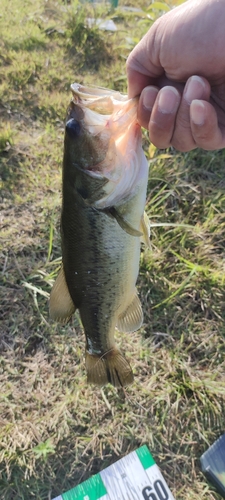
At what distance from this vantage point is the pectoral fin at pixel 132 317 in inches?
68.1

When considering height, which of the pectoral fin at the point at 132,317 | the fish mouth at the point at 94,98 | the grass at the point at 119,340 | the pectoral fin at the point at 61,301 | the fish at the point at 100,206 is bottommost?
the grass at the point at 119,340

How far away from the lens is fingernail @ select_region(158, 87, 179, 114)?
1.46 m

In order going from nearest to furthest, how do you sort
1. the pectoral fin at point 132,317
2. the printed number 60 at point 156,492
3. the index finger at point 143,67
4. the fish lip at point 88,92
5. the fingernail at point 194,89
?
the fish lip at point 88,92, the fingernail at point 194,89, the index finger at point 143,67, the pectoral fin at point 132,317, the printed number 60 at point 156,492

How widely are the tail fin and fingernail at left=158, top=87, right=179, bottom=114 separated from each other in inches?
38.1

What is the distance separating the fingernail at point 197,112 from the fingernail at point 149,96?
17cm

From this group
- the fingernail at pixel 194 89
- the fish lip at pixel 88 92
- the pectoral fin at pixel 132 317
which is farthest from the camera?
the pectoral fin at pixel 132 317

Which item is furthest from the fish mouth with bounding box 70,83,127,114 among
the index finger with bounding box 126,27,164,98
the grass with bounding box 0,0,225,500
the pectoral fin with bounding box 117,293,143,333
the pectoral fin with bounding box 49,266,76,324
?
the grass with bounding box 0,0,225,500

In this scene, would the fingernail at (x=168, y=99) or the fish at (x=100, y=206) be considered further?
the fingernail at (x=168, y=99)

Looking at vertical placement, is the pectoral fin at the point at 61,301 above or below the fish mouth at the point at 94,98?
below

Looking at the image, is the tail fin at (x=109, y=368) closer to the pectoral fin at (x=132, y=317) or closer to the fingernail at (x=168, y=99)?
the pectoral fin at (x=132, y=317)

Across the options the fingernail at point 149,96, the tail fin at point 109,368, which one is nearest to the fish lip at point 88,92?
the fingernail at point 149,96

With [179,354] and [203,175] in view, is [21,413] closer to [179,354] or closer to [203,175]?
[179,354]

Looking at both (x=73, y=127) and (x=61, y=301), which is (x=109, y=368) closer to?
(x=61, y=301)

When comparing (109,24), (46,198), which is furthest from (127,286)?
(109,24)
